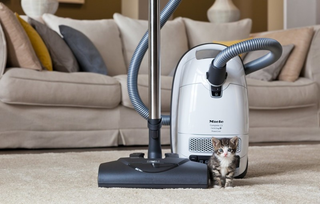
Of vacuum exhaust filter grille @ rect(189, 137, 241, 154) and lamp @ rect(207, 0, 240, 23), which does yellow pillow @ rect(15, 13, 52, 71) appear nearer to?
vacuum exhaust filter grille @ rect(189, 137, 241, 154)

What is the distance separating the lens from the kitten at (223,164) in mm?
1404

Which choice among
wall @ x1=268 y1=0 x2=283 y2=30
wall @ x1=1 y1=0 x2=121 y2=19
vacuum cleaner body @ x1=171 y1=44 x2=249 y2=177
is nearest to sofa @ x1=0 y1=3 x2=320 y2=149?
vacuum cleaner body @ x1=171 y1=44 x2=249 y2=177

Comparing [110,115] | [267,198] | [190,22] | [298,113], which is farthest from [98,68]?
[267,198]

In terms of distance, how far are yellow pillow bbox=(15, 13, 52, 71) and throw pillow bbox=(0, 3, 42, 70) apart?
0.15m

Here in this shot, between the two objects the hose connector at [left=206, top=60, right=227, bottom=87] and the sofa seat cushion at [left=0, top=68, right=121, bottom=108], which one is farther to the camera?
the sofa seat cushion at [left=0, top=68, right=121, bottom=108]

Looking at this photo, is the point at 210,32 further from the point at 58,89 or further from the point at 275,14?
the point at 275,14

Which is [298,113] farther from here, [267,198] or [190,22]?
[267,198]

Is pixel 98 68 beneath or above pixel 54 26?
beneath

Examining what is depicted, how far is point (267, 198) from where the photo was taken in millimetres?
1221

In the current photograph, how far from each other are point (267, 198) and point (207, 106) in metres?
0.44

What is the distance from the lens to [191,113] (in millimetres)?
1602

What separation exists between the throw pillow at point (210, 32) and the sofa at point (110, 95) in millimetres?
130

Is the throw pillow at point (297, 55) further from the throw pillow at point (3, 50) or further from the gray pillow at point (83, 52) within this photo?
the throw pillow at point (3, 50)

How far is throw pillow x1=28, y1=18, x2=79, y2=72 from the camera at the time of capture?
3.02 m
